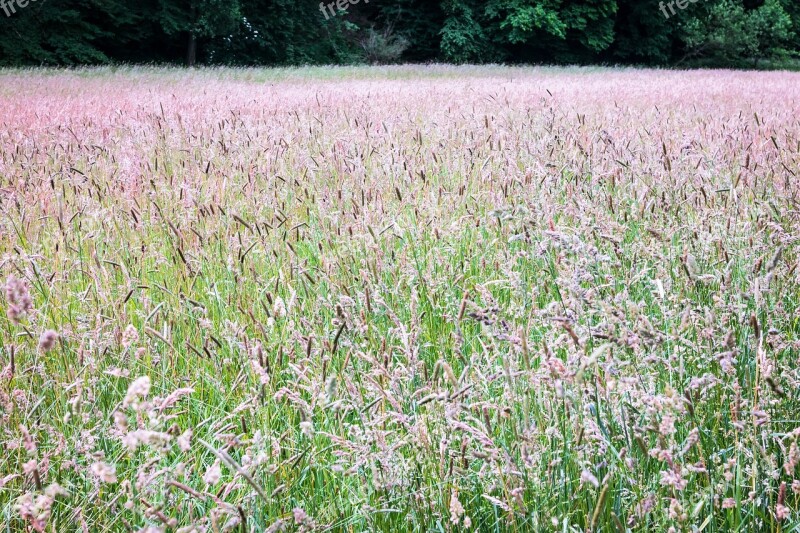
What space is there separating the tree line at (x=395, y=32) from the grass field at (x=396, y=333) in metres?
21.4

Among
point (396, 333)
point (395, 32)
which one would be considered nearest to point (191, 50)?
point (395, 32)

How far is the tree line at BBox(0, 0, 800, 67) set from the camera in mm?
24859

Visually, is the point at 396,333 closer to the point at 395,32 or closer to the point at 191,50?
the point at 191,50

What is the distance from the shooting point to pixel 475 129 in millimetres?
6031

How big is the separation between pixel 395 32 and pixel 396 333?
33.8m

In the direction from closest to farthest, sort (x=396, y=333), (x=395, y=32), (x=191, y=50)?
(x=396, y=333) → (x=191, y=50) → (x=395, y=32)

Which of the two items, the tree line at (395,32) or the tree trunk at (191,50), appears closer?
the tree line at (395,32)

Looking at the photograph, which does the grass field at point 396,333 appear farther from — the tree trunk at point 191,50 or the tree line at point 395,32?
the tree trunk at point 191,50

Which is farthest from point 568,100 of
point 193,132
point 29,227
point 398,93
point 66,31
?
point 66,31

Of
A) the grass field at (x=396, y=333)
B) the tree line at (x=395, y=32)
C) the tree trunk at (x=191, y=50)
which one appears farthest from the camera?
the tree trunk at (x=191, y=50)

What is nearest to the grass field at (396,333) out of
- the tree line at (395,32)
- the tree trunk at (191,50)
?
the tree line at (395,32)

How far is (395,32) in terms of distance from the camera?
109 feet

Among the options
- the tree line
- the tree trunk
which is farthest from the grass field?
the tree trunk

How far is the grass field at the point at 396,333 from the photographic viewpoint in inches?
48.2
